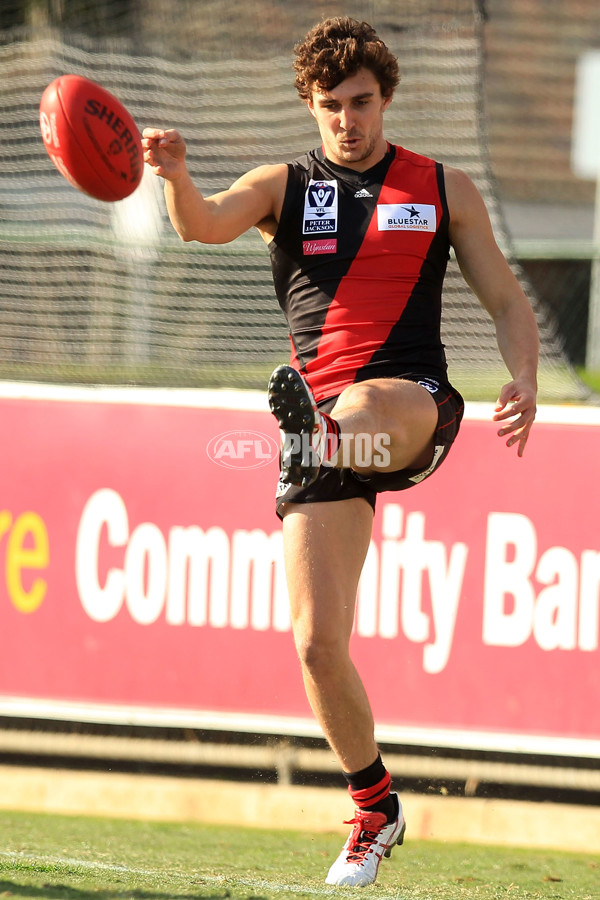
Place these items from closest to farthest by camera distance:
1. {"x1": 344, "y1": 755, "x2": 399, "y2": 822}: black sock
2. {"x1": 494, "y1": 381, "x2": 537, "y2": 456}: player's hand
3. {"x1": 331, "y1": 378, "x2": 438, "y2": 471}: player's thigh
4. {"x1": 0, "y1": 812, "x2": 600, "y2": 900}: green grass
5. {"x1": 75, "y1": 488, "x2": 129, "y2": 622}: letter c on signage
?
{"x1": 331, "y1": 378, "x2": 438, "y2": 471}: player's thigh, {"x1": 0, "y1": 812, "x2": 600, "y2": 900}: green grass, {"x1": 494, "y1": 381, "x2": 537, "y2": 456}: player's hand, {"x1": 344, "y1": 755, "x2": 399, "y2": 822}: black sock, {"x1": 75, "y1": 488, "x2": 129, "y2": 622}: letter c on signage

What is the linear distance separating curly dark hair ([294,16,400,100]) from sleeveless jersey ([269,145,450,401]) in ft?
0.88

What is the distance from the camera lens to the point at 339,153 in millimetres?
3824

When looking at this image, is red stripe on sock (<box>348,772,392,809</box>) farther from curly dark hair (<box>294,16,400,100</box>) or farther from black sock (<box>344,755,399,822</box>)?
curly dark hair (<box>294,16,400,100</box>)

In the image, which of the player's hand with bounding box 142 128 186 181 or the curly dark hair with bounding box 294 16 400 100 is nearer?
the player's hand with bounding box 142 128 186 181

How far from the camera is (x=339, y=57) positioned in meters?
3.70

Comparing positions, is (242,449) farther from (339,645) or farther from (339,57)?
(339,57)

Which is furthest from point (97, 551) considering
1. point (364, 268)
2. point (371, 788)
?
point (364, 268)

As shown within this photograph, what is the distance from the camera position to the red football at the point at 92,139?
3660 mm

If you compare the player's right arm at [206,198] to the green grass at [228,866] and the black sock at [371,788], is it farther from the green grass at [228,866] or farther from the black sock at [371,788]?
the green grass at [228,866]

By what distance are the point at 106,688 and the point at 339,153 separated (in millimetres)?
2674

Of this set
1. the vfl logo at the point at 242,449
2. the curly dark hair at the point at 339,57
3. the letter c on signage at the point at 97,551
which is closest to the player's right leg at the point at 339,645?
the curly dark hair at the point at 339,57

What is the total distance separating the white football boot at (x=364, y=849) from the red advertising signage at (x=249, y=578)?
135cm

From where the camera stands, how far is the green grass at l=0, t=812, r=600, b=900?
3.50m

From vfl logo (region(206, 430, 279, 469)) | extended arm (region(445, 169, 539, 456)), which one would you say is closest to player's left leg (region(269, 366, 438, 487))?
extended arm (region(445, 169, 539, 456))
